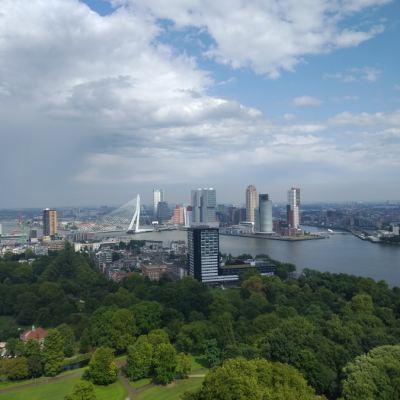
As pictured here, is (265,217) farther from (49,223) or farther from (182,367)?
(182,367)

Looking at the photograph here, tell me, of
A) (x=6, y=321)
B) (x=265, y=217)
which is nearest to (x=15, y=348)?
(x=6, y=321)

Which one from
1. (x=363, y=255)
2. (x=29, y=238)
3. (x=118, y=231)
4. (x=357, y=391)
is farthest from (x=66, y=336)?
(x=118, y=231)

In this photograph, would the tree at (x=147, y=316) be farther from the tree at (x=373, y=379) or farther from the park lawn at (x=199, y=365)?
the tree at (x=373, y=379)

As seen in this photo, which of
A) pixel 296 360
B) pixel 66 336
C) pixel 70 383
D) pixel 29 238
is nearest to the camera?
pixel 296 360

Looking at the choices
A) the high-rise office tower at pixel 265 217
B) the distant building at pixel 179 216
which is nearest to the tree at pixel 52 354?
the high-rise office tower at pixel 265 217

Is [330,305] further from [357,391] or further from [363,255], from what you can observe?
[363,255]

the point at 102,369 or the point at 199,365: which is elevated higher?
the point at 102,369
